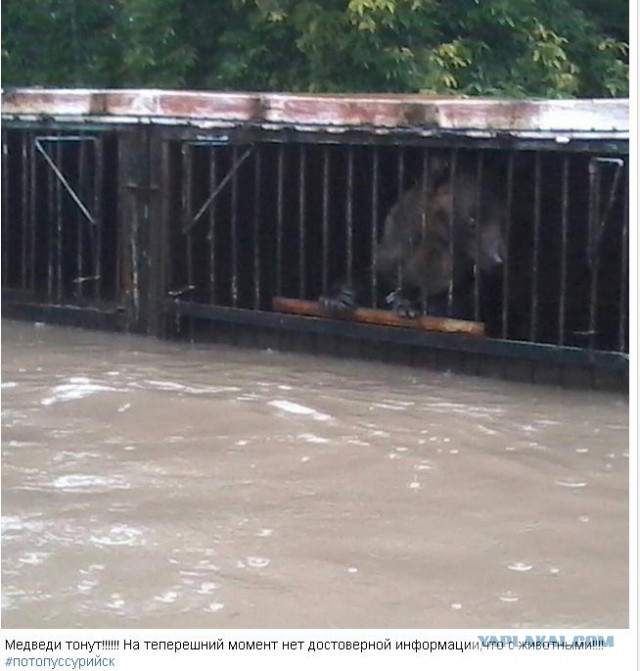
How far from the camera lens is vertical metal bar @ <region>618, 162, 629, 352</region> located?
6.95 m

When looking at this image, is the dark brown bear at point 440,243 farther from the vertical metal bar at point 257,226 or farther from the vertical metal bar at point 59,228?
the vertical metal bar at point 59,228

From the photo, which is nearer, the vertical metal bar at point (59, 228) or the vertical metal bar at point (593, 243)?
the vertical metal bar at point (593, 243)

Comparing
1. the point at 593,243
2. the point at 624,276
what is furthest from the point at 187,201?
the point at 624,276

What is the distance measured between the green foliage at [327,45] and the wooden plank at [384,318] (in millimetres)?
4782

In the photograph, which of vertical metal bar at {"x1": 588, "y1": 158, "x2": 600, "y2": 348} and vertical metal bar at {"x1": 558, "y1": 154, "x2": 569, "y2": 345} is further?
vertical metal bar at {"x1": 558, "y1": 154, "x2": 569, "y2": 345}

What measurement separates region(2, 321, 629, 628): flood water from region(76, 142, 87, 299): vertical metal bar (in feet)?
4.76

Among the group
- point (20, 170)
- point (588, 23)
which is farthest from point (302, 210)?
point (588, 23)

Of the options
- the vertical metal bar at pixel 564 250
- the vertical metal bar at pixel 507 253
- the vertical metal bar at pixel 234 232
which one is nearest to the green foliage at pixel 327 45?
the vertical metal bar at pixel 234 232

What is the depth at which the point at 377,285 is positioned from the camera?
7.98 m

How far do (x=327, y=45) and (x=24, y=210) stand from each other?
444 cm

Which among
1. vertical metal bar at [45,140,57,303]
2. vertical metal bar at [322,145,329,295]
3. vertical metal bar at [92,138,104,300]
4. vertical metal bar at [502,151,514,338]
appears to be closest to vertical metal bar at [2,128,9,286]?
vertical metal bar at [45,140,57,303]

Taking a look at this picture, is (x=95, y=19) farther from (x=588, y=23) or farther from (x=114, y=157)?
(x=114, y=157)

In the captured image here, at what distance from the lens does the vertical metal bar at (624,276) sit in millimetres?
6953

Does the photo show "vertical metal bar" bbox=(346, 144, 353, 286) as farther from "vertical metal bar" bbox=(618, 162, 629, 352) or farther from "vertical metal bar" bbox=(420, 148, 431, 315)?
"vertical metal bar" bbox=(618, 162, 629, 352)
